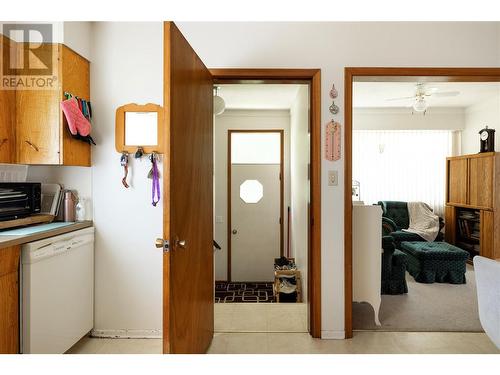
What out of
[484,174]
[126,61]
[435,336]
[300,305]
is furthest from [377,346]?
[484,174]

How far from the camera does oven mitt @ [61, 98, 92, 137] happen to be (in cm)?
218

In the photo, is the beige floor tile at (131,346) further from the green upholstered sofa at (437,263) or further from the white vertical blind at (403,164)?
the white vertical blind at (403,164)

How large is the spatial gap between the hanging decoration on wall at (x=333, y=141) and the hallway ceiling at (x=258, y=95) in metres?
1.73

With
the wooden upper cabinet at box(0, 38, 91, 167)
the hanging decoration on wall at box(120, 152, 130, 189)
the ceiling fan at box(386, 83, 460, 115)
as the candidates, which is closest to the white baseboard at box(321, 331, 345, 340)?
the hanging decoration on wall at box(120, 152, 130, 189)

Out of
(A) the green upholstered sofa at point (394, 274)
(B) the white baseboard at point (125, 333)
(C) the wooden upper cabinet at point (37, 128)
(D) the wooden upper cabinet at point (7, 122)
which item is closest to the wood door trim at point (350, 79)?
(A) the green upholstered sofa at point (394, 274)

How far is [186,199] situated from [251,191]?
11.0 feet

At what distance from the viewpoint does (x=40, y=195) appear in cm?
233

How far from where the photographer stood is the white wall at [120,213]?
8.14 ft

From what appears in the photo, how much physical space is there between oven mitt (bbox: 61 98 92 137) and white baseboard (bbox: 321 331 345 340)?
7.61ft

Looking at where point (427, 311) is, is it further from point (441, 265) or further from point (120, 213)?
point (120, 213)

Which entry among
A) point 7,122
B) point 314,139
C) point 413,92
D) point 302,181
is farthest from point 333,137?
point 413,92

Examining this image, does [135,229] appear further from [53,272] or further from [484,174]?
[484,174]

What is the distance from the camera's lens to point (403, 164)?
231 inches

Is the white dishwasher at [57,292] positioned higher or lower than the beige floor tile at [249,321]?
higher
